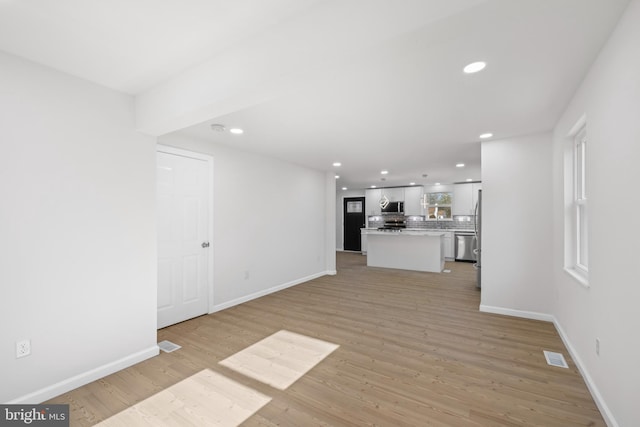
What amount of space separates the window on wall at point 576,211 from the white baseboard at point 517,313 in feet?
3.49

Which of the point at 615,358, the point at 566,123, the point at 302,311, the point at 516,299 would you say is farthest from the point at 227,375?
the point at 566,123

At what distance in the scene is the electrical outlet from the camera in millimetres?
2029

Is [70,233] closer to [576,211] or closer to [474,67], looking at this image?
[474,67]

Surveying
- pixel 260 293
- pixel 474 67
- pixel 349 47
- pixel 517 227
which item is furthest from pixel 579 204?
pixel 260 293

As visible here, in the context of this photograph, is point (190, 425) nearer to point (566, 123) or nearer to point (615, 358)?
point (615, 358)

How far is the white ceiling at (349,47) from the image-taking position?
56.3 inches

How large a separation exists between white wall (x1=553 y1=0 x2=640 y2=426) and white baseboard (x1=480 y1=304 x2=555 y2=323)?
4.65 feet

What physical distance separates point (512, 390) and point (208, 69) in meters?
3.44

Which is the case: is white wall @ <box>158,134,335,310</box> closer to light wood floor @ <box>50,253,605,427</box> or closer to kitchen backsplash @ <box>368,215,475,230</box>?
light wood floor @ <box>50,253,605,427</box>

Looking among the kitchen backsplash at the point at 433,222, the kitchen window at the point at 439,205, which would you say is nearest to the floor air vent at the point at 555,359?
the kitchen backsplash at the point at 433,222

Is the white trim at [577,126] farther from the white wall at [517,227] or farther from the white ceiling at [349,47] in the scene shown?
the white wall at [517,227]

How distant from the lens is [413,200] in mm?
9664

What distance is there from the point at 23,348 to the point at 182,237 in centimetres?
189

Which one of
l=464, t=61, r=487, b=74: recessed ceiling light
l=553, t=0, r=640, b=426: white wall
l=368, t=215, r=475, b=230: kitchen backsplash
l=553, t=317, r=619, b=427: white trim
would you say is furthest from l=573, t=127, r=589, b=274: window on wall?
l=368, t=215, r=475, b=230: kitchen backsplash
